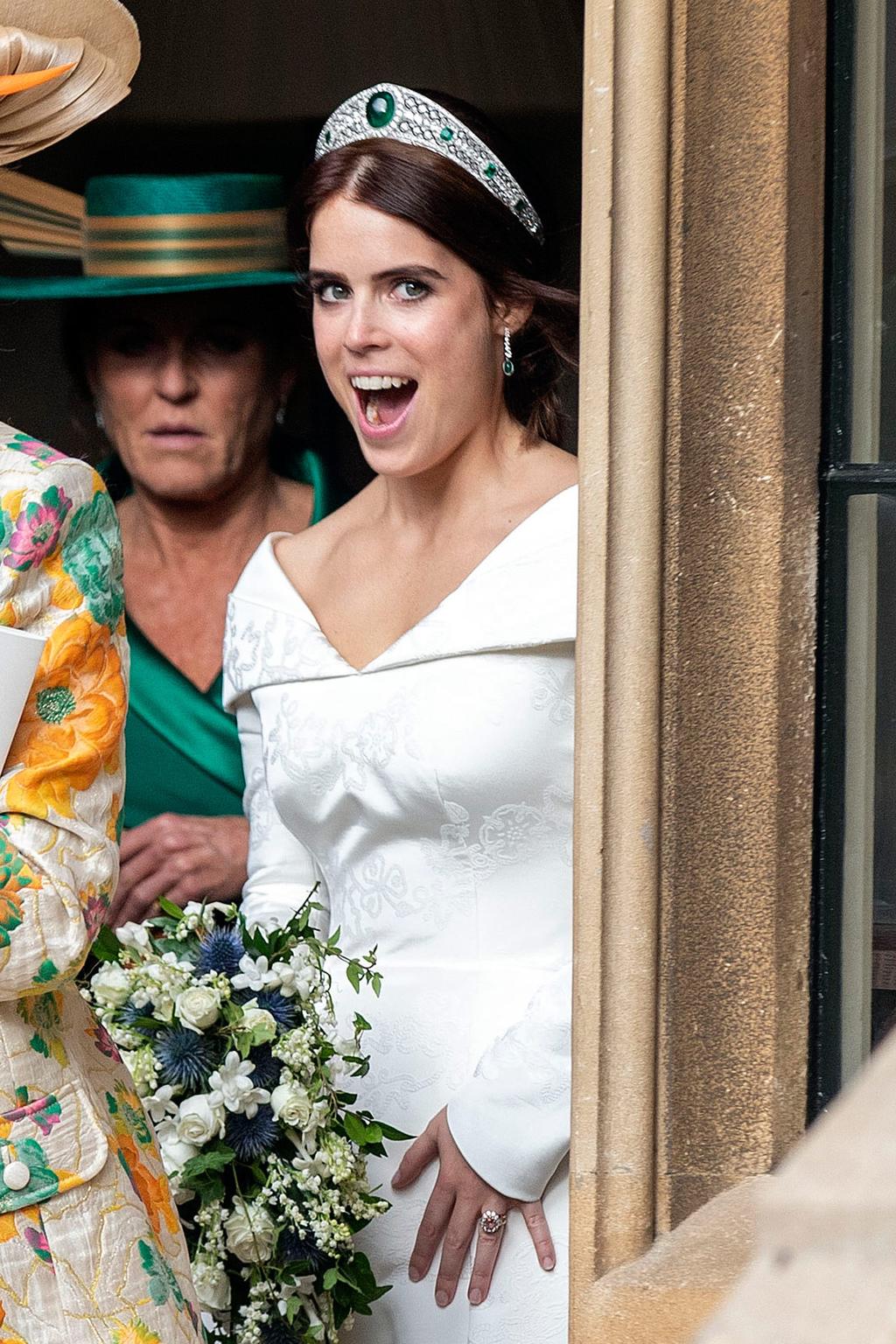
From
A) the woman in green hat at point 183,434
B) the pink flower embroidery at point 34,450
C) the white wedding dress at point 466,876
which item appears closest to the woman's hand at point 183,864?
the woman in green hat at point 183,434

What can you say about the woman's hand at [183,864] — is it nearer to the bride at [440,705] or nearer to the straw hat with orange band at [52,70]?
the bride at [440,705]

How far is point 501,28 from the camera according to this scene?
218 centimetres

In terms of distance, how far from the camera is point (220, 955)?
1652mm

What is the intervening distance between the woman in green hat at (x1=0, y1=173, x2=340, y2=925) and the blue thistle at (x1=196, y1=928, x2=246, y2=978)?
2.00ft

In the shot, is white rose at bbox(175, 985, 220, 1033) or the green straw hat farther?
the green straw hat

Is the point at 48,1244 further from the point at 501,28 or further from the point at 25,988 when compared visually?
the point at 501,28

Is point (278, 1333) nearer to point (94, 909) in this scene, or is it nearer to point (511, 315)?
point (94, 909)

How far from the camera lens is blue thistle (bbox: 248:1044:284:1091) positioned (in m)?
1.60

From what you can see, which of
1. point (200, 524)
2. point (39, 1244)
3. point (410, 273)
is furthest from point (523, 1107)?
point (200, 524)

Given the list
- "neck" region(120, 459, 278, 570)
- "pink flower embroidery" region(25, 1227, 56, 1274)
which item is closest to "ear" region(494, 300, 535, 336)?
"neck" region(120, 459, 278, 570)

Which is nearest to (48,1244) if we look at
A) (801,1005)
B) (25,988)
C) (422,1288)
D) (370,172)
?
(25,988)

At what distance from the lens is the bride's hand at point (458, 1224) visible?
170cm

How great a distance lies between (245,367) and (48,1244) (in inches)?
60.0

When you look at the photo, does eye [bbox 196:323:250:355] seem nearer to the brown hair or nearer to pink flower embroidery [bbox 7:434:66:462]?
the brown hair
